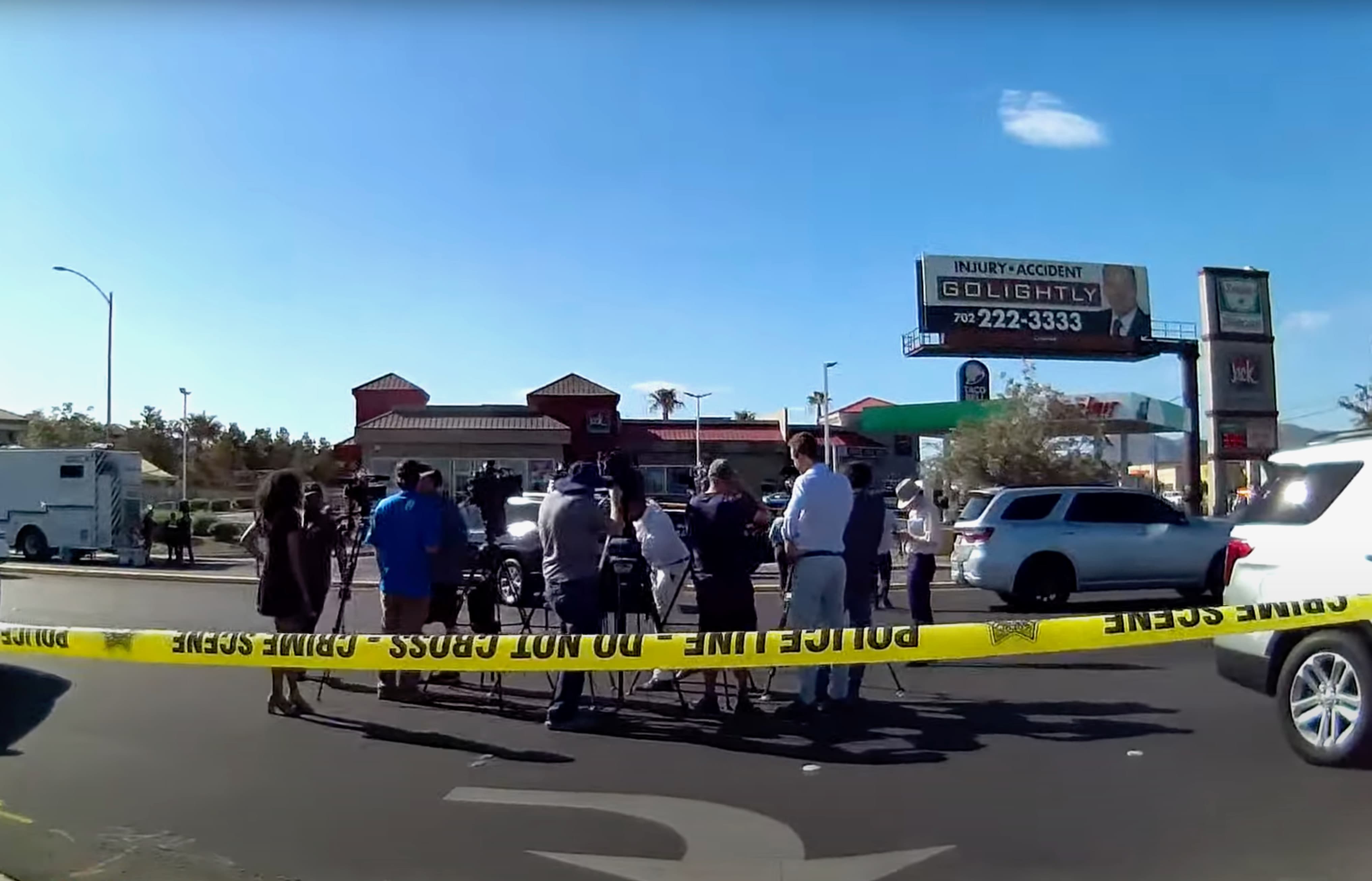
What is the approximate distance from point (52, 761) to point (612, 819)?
3.81 m

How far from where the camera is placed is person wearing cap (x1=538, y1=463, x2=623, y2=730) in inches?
304

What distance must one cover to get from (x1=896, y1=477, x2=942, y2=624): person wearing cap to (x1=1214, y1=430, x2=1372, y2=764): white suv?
154 inches

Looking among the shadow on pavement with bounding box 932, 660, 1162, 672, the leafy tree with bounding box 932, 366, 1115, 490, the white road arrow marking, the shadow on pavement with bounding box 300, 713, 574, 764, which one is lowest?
the white road arrow marking

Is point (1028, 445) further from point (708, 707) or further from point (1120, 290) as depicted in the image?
point (708, 707)

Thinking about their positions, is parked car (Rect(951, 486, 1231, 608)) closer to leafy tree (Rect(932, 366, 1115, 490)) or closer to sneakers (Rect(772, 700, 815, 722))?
sneakers (Rect(772, 700, 815, 722))

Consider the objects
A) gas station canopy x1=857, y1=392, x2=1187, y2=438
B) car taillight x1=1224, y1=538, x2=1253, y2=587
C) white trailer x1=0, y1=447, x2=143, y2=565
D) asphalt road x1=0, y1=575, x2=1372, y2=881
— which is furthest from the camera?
gas station canopy x1=857, y1=392, x2=1187, y2=438

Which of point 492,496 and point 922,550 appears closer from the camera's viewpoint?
point 492,496

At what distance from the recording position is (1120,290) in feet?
164

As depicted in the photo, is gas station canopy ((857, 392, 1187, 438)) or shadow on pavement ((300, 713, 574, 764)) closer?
shadow on pavement ((300, 713, 574, 764))

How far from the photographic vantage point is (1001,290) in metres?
47.8

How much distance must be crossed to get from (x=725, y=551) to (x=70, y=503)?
23830 millimetres

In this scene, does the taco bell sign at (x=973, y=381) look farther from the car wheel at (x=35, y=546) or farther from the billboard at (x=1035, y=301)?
the car wheel at (x=35, y=546)

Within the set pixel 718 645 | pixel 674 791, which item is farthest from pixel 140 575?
pixel 718 645

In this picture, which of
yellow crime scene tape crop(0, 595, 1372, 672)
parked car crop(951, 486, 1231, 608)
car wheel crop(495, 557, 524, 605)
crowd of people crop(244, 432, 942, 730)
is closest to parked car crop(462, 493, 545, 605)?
car wheel crop(495, 557, 524, 605)
